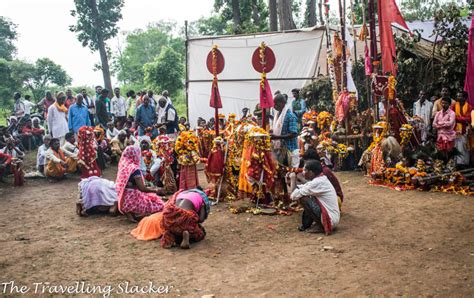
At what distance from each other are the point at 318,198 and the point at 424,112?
19.2ft

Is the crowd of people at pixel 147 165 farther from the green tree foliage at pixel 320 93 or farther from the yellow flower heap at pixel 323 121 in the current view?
the yellow flower heap at pixel 323 121

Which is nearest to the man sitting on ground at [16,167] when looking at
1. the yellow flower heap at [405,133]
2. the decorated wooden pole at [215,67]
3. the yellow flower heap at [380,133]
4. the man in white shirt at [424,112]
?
the decorated wooden pole at [215,67]

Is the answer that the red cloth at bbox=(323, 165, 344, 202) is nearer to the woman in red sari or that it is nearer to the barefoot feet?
the barefoot feet

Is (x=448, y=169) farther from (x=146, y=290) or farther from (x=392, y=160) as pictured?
(x=146, y=290)

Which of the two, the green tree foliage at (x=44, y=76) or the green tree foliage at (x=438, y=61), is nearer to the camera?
the green tree foliage at (x=438, y=61)

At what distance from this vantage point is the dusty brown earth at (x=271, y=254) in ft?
14.0

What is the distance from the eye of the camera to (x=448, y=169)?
27.1ft

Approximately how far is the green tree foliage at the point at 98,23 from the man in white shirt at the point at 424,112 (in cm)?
1917

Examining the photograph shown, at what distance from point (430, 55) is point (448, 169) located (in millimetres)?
4280

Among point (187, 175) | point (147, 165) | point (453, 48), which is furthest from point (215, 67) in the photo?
point (453, 48)

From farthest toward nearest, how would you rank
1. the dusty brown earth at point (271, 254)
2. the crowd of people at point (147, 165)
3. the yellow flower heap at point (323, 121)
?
the yellow flower heap at point (323, 121) < the crowd of people at point (147, 165) < the dusty brown earth at point (271, 254)

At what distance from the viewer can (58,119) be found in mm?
11602

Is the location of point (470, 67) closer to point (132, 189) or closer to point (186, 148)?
point (186, 148)

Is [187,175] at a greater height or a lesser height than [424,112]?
lesser
